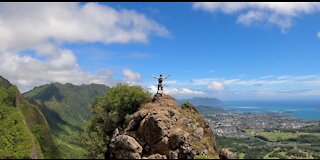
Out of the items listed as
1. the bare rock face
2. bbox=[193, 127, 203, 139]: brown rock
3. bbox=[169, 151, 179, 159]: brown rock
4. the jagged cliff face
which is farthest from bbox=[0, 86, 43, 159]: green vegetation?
bbox=[169, 151, 179, 159]: brown rock

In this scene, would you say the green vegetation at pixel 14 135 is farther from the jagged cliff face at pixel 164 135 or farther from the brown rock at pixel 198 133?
the brown rock at pixel 198 133

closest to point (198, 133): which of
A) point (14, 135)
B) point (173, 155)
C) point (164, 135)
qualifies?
point (164, 135)

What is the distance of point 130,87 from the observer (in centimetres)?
7669

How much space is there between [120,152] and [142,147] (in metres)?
5.94

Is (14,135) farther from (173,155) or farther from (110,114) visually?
(173,155)

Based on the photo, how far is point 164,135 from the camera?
58562mm

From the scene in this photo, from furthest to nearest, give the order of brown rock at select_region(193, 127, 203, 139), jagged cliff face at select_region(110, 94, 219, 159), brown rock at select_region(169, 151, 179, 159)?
1. brown rock at select_region(193, 127, 203, 139)
2. jagged cliff face at select_region(110, 94, 219, 159)
3. brown rock at select_region(169, 151, 179, 159)

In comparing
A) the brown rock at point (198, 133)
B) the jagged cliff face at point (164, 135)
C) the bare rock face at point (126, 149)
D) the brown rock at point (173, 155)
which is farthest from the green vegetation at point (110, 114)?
the brown rock at point (173, 155)

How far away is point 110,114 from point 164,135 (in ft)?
57.7

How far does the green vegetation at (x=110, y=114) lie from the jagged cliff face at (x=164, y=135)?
4732mm

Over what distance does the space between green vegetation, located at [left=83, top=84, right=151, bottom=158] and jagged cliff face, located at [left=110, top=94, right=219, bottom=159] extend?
4732 millimetres

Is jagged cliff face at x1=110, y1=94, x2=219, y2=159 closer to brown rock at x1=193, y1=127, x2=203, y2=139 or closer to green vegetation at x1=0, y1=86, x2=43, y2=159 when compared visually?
brown rock at x1=193, y1=127, x2=203, y2=139

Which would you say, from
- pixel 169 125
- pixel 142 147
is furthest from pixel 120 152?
pixel 169 125

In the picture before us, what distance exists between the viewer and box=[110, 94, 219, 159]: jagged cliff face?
54094mm
